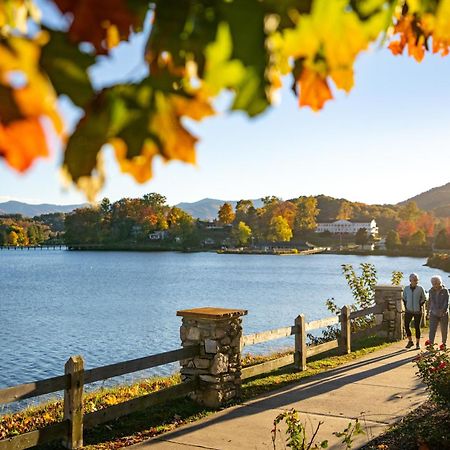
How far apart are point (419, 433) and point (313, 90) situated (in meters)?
5.81

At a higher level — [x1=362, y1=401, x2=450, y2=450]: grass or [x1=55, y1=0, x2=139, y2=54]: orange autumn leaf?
[x1=55, y1=0, x2=139, y2=54]: orange autumn leaf

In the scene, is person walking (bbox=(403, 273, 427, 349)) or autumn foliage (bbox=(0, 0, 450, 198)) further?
person walking (bbox=(403, 273, 427, 349))

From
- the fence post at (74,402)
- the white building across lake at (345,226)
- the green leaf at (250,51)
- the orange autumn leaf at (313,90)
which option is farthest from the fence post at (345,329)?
the white building across lake at (345,226)

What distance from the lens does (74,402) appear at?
21.5ft

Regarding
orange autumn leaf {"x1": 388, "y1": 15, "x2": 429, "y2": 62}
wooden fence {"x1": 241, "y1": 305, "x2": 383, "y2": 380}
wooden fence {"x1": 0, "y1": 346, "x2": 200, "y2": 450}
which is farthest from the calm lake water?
orange autumn leaf {"x1": 388, "y1": 15, "x2": 429, "y2": 62}

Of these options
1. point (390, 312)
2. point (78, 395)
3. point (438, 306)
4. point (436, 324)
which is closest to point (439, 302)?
point (438, 306)

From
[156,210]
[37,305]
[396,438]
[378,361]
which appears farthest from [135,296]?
[156,210]

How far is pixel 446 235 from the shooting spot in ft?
388

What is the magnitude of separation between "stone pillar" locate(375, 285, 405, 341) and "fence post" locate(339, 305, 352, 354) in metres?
1.97

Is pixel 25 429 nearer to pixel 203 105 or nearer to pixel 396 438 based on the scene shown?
pixel 396 438

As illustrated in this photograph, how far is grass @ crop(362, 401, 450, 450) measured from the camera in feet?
19.8

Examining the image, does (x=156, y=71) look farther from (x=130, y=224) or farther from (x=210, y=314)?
(x=130, y=224)

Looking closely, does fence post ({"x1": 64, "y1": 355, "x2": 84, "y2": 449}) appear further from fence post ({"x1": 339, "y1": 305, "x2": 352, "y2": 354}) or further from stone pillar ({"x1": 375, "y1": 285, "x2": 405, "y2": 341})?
stone pillar ({"x1": 375, "y1": 285, "x2": 405, "y2": 341})

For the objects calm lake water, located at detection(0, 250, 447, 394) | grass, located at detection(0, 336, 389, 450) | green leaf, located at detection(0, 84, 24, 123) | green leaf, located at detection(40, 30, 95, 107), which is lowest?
calm lake water, located at detection(0, 250, 447, 394)
